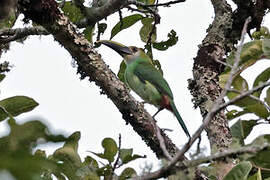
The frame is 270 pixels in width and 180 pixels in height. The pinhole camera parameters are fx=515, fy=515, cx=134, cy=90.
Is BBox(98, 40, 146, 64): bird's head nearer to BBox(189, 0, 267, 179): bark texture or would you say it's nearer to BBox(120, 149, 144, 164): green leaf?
BBox(189, 0, 267, 179): bark texture

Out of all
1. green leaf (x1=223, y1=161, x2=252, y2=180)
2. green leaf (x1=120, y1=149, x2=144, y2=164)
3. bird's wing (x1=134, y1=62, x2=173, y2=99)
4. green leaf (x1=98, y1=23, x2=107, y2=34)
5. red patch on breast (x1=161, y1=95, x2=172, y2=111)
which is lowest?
green leaf (x1=223, y1=161, x2=252, y2=180)

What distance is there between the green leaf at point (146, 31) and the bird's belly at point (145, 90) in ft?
1.08

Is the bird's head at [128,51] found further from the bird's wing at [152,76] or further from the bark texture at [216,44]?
the bark texture at [216,44]

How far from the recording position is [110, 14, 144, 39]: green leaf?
11.1 ft

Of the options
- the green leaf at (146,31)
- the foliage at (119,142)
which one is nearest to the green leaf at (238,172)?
the foliage at (119,142)

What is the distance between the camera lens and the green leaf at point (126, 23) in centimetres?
339

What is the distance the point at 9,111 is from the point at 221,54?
1611 mm

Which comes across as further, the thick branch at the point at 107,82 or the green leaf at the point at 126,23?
the green leaf at the point at 126,23

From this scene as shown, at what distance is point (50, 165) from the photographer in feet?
2.45

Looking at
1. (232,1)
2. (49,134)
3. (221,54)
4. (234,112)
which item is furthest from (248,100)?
(49,134)

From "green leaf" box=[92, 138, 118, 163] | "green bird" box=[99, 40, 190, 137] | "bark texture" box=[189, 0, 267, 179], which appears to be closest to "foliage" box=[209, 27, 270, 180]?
"bark texture" box=[189, 0, 267, 179]

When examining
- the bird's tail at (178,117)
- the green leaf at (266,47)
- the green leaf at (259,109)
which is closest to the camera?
the green leaf at (266,47)

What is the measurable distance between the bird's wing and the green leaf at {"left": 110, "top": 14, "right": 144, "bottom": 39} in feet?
1.92

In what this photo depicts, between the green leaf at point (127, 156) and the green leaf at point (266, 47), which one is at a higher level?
the green leaf at point (266, 47)
